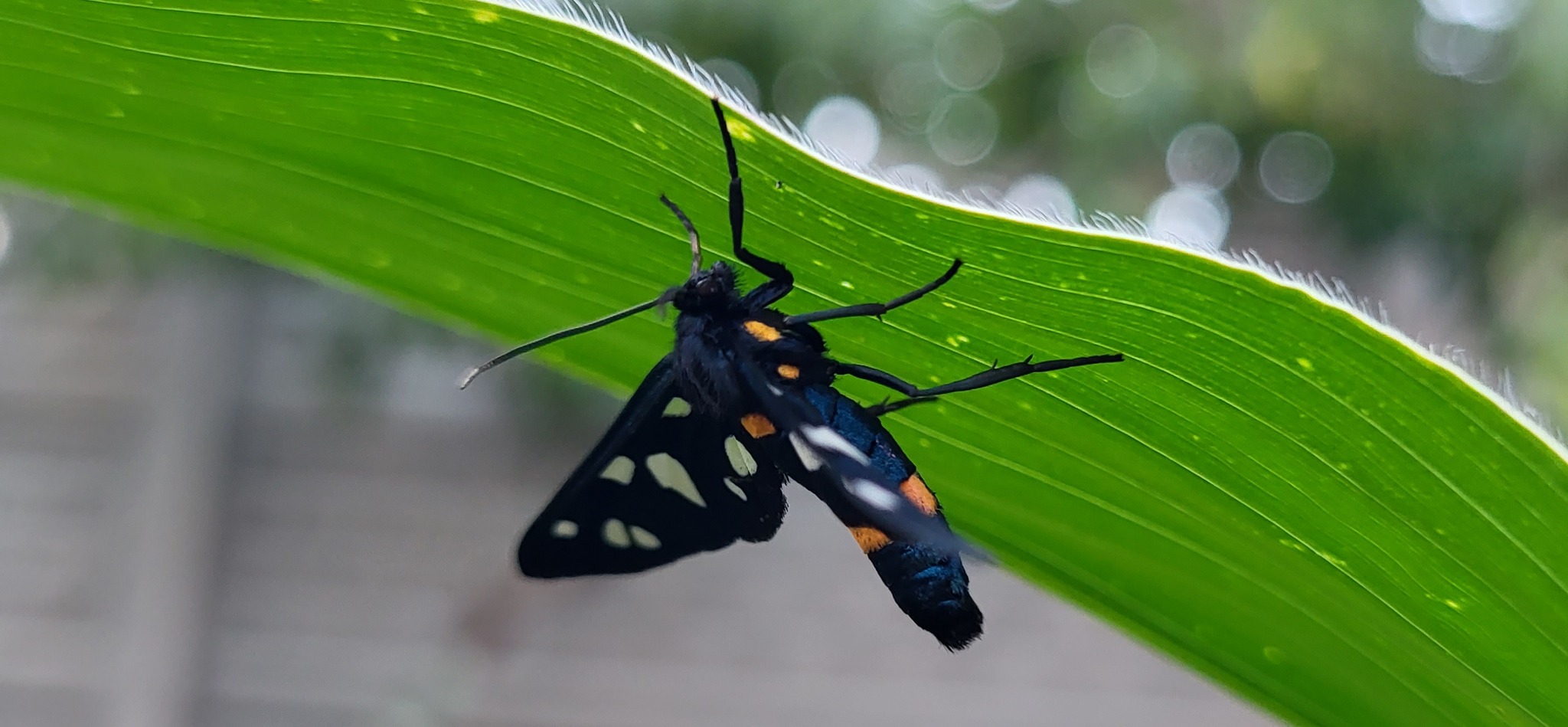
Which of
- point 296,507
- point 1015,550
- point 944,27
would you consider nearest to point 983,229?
point 1015,550

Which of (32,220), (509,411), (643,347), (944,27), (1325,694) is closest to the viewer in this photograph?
(1325,694)

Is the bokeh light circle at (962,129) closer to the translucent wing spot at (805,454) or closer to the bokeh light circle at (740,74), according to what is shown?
the bokeh light circle at (740,74)

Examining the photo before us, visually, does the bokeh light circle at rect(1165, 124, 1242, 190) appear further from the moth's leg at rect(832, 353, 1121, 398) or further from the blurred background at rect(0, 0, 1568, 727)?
the moth's leg at rect(832, 353, 1121, 398)

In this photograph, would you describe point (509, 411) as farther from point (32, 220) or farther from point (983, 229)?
point (983, 229)

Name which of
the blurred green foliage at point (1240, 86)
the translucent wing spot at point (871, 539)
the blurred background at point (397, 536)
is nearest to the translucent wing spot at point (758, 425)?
the translucent wing spot at point (871, 539)

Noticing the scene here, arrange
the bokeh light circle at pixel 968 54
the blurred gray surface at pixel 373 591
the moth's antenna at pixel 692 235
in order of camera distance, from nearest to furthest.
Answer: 1. the moth's antenna at pixel 692 235
2. the bokeh light circle at pixel 968 54
3. the blurred gray surface at pixel 373 591

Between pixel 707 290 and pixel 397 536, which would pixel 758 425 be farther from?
pixel 397 536

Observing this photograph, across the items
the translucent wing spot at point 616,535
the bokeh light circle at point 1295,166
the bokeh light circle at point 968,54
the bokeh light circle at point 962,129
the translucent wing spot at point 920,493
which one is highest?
the bokeh light circle at point 1295,166

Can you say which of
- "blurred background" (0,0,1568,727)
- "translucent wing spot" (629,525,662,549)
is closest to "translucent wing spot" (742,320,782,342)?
"translucent wing spot" (629,525,662,549)
